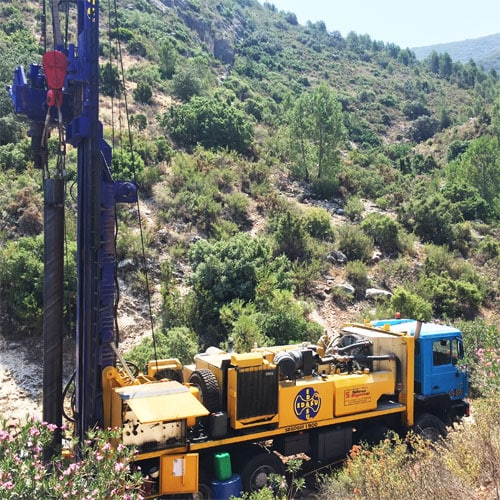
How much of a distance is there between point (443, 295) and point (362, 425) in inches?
378

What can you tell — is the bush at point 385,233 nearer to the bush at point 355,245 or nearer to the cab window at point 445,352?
the bush at point 355,245

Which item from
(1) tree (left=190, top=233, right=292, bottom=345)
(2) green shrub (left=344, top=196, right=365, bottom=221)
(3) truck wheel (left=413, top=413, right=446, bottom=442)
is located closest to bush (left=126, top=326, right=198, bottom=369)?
(1) tree (left=190, top=233, right=292, bottom=345)

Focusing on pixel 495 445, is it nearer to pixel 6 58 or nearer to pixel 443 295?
pixel 443 295

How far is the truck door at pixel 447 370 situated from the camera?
9281mm

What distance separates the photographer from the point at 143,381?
7789mm

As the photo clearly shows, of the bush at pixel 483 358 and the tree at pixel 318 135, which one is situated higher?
the tree at pixel 318 135

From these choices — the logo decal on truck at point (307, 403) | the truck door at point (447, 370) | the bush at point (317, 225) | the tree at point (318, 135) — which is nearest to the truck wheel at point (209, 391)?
the logo decal on truck at point (307, 403)

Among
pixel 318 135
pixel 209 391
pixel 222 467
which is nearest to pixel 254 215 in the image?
pixel 318 135

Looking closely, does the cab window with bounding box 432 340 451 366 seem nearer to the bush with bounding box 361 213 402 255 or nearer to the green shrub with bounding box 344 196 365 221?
the bush with bounding box 361 213 402 255

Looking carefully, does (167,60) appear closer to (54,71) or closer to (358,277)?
(358,277)

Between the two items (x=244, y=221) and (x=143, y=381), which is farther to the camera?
(x=244, y=221)

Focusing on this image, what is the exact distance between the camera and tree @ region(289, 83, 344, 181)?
2673 centimetres

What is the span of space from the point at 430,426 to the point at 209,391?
14.9 feet

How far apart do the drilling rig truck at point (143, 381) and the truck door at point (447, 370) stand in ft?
4.32
